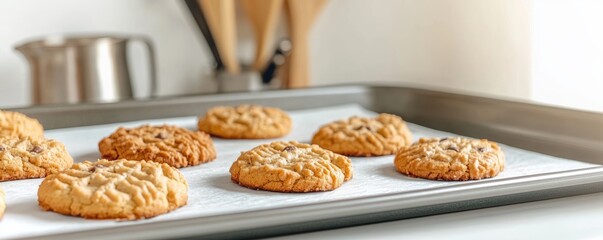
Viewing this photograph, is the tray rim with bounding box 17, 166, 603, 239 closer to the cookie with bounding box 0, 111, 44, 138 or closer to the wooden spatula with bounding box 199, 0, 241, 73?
the cookie with bounding box 0, 111, 44, 138

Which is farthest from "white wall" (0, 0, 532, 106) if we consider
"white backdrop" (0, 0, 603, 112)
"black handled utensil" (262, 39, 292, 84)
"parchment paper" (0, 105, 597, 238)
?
"parchment paper" (0, 105, 597, 238)

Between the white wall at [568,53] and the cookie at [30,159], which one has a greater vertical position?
the white wall at [568,53]

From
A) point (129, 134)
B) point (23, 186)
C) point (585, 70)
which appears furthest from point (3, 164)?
point (585, 70)

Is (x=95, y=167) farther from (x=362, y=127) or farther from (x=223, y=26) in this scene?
(x=223, y=26)

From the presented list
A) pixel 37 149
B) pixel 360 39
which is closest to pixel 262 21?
pixel 360 39

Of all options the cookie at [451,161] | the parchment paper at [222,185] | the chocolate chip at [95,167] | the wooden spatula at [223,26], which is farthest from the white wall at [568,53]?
the chocolate chip at [95,167]

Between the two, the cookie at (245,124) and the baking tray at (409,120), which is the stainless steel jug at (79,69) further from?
the cookie at (245,124)

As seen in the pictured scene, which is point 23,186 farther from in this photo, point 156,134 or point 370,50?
point 370,50
